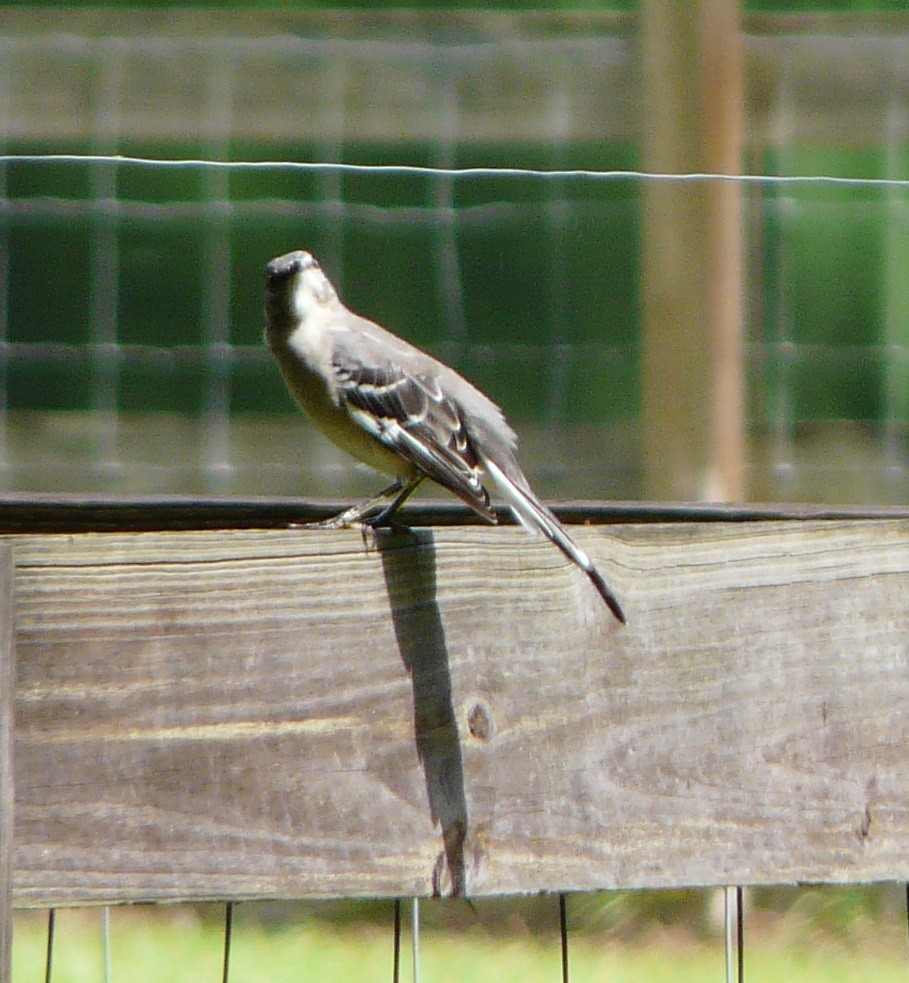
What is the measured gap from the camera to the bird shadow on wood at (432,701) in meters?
1.34

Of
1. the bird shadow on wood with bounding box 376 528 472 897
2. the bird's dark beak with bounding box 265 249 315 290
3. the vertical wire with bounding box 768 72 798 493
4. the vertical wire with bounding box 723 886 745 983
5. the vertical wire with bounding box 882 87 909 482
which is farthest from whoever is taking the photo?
the vertical wire with bounding box 882 87 909 482

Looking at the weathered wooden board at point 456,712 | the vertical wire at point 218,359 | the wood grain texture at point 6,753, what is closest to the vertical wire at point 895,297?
the vertical wire at point 218,359

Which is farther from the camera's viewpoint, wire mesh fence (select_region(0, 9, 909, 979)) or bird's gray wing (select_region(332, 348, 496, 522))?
wire mesh fence (select_region(0, 9, 909, 979))

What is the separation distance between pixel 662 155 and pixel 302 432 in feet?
3.54

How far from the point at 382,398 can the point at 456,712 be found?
56.7 inches

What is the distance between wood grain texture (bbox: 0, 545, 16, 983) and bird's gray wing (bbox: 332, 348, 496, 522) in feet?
3.82

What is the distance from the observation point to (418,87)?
3387 millimetres

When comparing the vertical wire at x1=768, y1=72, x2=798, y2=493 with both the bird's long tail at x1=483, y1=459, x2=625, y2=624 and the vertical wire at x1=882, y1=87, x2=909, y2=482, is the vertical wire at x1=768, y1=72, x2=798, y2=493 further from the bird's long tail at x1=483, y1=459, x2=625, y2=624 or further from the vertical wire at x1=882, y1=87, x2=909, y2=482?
the bird's long tail at x1=483, y1=459, x2=625, y2=624

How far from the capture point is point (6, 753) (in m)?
1.22

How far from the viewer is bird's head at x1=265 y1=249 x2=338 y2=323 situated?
120 inches

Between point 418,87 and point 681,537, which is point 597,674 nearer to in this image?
point 681,537

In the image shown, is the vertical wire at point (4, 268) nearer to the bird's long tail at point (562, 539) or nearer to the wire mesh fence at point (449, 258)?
the wire mesh fence at point (449, 258)

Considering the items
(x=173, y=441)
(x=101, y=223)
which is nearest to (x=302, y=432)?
(x=173, y=441)

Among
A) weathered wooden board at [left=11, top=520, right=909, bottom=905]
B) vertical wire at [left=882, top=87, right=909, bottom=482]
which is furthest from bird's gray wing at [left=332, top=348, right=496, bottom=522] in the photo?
vertical wire at [left=882, top=87, right=909, bottom=482]
